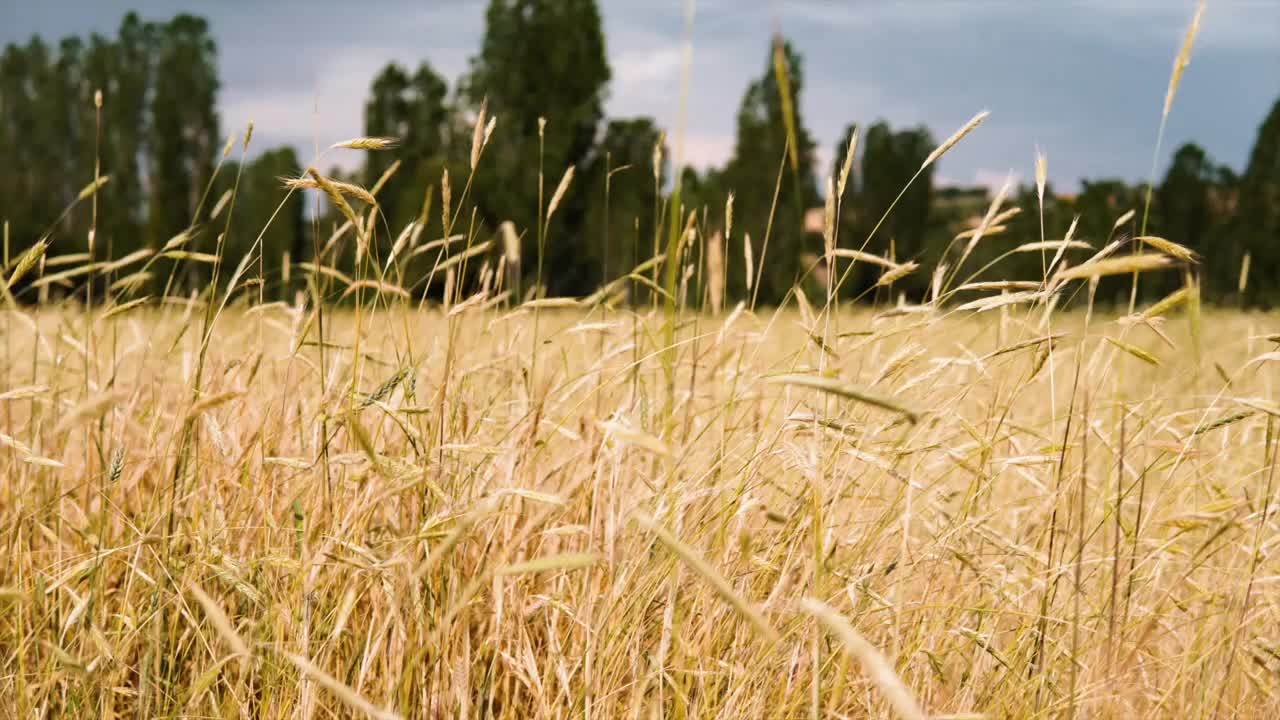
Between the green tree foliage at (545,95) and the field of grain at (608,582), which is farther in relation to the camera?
the green tree foliage at (545,95)

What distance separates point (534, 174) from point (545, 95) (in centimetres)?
244

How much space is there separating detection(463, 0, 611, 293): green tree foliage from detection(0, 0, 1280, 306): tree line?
0.15ft

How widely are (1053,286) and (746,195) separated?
23.1 m

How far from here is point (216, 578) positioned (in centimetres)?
142

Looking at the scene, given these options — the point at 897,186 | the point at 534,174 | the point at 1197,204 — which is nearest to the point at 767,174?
the point at 897,186

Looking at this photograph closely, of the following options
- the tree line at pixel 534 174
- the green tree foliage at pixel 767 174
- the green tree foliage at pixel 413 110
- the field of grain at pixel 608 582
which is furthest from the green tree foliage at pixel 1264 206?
the field of grain at pixel 608 582

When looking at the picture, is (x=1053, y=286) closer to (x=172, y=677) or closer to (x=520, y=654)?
(x=520, y=654)

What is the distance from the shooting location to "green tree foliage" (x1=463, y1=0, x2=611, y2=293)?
60.3ft

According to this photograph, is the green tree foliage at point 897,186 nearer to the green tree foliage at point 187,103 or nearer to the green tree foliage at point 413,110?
the green tree foliage at point 413,110

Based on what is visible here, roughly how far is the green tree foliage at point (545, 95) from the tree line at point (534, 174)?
0.15 ft

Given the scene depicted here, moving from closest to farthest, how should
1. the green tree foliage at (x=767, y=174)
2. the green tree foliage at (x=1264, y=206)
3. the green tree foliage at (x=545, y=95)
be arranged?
the green tree foliage at (x=545, y=95) → the green tree foliage at (x=767, y=174) → the green tree foliage at (x=1264, y=206)

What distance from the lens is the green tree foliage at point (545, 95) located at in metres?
18.4

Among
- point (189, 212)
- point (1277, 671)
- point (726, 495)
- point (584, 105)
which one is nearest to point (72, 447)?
point (726, 495)

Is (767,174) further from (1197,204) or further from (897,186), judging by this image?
(1197,204)
